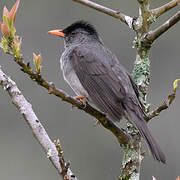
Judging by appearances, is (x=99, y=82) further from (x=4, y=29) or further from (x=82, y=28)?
(x=4, y=29)

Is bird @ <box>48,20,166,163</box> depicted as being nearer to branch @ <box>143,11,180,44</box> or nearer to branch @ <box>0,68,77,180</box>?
branch @ <box>143,11,180,44</box>

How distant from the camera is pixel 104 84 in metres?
4.95

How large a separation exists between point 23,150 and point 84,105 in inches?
289

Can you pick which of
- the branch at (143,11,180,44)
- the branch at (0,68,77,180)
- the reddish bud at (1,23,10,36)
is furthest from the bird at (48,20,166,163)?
the reddish bud at (1,23,10,36)

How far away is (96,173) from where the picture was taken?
1089 centimetres

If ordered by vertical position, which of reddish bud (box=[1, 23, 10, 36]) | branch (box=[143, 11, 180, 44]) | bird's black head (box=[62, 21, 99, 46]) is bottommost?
branch (box=[143, 11, 180, 44])

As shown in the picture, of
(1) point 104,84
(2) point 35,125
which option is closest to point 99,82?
(1) point 104,84

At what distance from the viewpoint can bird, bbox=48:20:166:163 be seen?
14.6ft

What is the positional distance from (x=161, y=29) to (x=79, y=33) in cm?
214

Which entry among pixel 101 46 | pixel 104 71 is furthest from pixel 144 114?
pixel 101 46

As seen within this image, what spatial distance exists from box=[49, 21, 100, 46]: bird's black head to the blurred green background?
401 cm

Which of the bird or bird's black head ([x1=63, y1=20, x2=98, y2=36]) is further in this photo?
bird's black head ([x1=63, y1=20, x2=98, y2=36])

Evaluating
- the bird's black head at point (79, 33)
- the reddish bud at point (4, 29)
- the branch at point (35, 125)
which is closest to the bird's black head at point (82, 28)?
the bird's black head at point (79, 33)

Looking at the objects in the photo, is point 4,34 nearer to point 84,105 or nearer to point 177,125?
point 84,105
